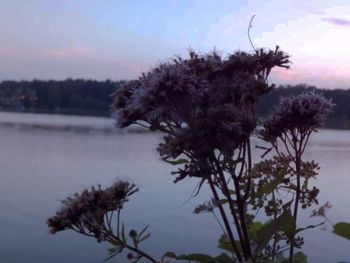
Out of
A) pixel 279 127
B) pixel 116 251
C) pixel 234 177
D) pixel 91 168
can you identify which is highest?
pixel 279 127

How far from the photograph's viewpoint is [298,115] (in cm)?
206

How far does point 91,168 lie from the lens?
19.7 metres

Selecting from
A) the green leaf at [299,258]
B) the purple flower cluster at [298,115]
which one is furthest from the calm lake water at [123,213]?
the purple flower cluster at [298,115]

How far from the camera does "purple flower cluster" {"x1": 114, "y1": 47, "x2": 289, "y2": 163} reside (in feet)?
5.68

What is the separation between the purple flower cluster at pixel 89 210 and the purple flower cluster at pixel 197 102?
1.23 feet

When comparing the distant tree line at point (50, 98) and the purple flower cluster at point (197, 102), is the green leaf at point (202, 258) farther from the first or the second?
the distant tree line at point (50, 98)

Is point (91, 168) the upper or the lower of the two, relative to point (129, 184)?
lower

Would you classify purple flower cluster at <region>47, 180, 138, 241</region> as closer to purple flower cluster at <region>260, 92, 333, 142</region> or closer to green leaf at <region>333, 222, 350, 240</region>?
purple flower cluster at <region>260, 92, 333, 142</region>

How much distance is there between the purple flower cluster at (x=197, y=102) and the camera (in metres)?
1.73

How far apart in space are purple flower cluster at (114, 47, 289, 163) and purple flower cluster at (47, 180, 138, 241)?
37cm

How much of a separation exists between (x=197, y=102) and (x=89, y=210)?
58cm

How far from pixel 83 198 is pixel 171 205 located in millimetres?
10151

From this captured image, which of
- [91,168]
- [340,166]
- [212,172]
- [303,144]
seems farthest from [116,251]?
[340,166]

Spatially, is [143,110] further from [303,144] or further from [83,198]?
[303,144]
